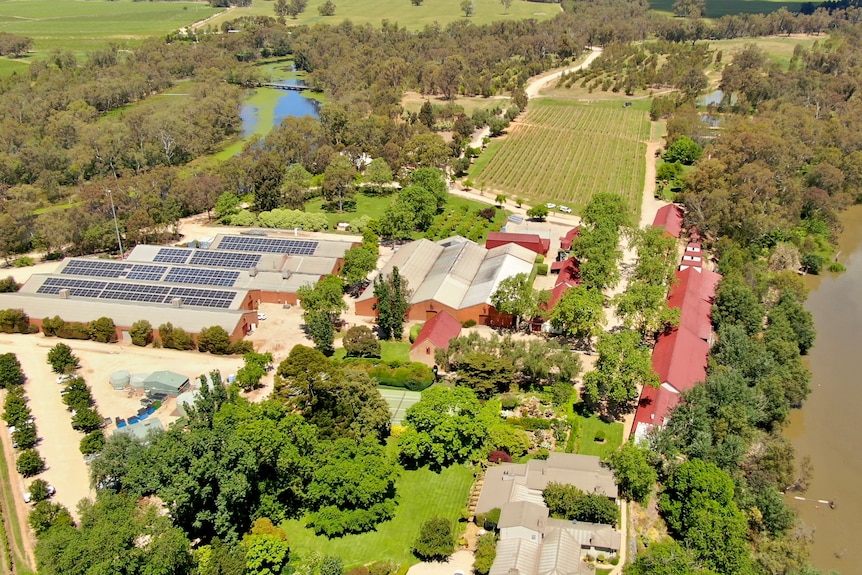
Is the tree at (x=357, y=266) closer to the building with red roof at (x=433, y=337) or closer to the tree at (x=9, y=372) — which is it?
the building with red roof at (x=433, y=337)

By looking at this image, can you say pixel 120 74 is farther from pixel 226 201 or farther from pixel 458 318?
pixel 458 318

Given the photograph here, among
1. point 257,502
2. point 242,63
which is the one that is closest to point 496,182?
point 257,502

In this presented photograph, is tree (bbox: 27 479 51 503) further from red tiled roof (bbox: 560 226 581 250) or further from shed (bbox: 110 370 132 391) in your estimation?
red tiled roof (bbox: 560 226 581 250)

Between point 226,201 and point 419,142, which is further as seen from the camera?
point 419,142

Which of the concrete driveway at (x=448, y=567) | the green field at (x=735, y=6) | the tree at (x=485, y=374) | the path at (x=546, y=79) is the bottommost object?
the path at (x=546, y=79)

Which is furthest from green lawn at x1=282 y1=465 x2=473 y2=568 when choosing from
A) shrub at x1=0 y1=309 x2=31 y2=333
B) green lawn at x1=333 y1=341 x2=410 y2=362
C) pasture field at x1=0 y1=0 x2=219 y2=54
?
pasture field at x1=0 y1=0 x2=219 y2=54

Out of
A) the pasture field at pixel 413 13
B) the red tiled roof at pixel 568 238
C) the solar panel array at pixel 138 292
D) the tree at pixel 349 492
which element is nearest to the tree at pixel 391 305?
the solar panel array at pixel 138 292

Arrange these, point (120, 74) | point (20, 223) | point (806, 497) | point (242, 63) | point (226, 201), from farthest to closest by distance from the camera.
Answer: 1. point (242, 63)
2. point (120, 74)
3. point (226, 201)
4. point (20, 223)
5. point (806, 497)
